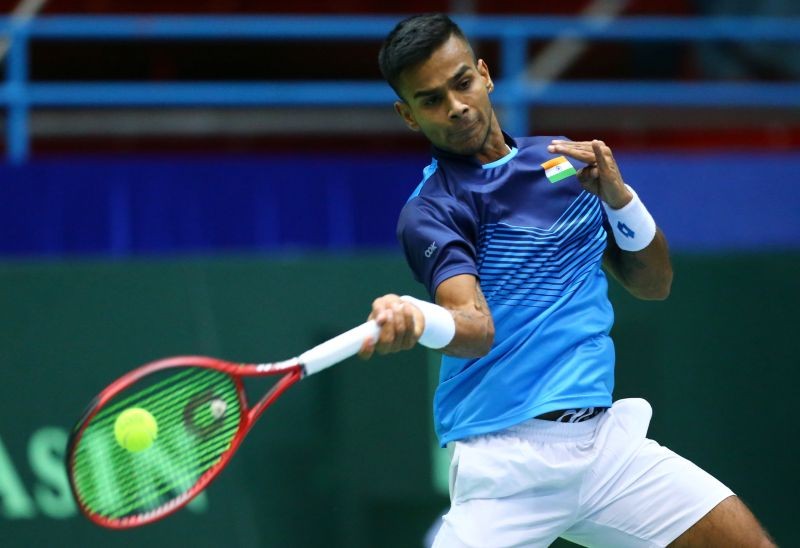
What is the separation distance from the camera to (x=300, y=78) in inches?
385

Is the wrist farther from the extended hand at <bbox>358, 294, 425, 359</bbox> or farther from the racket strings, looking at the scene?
the racket strings

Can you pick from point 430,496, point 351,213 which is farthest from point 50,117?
point 430,496

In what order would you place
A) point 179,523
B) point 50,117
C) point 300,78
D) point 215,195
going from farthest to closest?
1. point 300,78
2. point 50,117
3. point 215,195
4. point 179,523

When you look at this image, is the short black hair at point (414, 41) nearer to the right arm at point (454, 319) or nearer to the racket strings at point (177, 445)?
the right arm at point (454, 319)

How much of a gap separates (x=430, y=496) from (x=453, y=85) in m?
2.52

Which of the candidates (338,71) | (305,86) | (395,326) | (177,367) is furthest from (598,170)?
(338,71)

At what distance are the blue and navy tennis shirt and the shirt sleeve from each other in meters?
0.02

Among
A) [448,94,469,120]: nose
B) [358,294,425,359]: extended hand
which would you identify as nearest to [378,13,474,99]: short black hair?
[448,94,469,120]: nose

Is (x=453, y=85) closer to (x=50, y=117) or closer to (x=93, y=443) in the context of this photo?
(x=93, y=443)

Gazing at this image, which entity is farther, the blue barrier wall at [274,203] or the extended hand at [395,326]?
the blue barrier wall at [274,203]

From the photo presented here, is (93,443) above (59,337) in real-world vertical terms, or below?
above

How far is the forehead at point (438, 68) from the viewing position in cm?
340

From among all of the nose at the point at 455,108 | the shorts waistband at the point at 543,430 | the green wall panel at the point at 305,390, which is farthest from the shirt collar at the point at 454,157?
the green wall panel at the point at 305,390

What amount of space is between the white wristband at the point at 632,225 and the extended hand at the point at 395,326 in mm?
814
